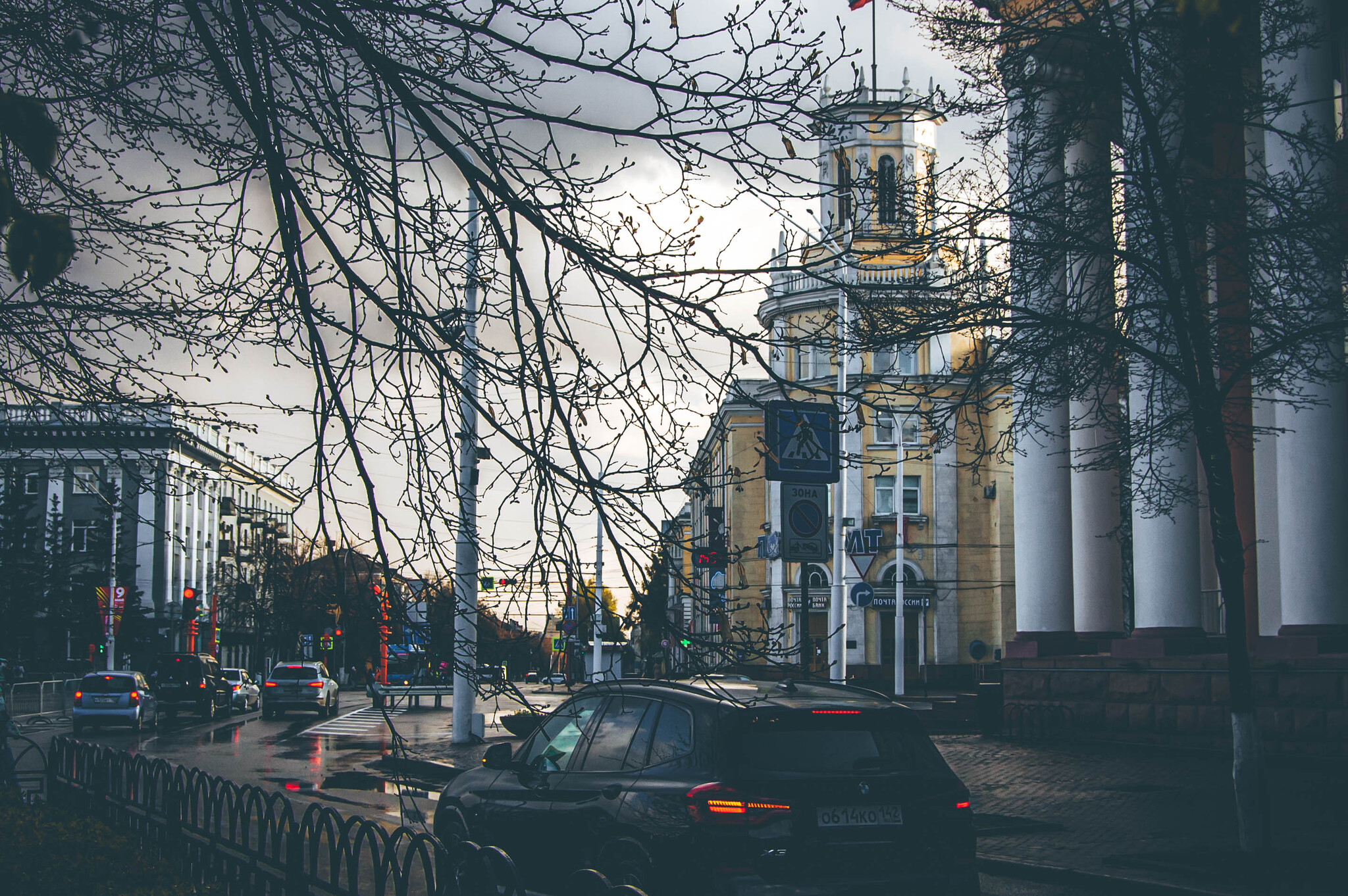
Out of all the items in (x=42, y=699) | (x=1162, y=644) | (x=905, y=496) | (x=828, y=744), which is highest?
(x=905, y=496)

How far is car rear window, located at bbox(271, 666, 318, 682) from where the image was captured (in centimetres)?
3859

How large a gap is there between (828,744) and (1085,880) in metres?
4.38

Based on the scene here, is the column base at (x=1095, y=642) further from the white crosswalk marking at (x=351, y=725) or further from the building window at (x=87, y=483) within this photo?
the building window at (x=87, y=483)

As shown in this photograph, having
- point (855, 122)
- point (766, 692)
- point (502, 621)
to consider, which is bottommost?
point (766, 692)

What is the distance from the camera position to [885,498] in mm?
54125

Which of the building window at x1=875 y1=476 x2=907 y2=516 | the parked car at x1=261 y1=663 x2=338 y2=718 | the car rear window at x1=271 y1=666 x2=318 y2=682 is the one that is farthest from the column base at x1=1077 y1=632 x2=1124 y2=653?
the building window at x1=875 y1=476 x2=907 y2=516

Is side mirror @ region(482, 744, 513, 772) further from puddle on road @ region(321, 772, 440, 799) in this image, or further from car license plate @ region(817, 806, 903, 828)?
puddle on road @ region(321, 772, 440, 799)

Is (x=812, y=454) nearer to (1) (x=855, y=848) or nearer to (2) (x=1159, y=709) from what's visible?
(1) (x=855, y=848)

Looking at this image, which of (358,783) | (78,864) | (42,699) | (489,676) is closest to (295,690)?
(42,699)

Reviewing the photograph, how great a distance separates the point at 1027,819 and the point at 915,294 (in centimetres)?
569

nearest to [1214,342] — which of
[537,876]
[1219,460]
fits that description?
[1219,460]

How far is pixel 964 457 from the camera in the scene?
181 ft

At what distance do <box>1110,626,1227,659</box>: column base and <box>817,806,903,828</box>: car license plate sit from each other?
632 inches

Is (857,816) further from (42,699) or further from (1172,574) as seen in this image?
(42,699)
